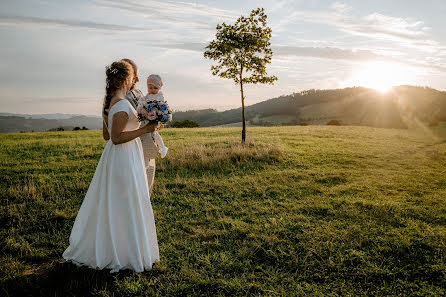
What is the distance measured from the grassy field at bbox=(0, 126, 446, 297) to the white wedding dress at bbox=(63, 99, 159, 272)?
26cm

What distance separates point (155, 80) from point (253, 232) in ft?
13.6

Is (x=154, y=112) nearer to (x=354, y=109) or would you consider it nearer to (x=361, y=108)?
(x=361, y=108)

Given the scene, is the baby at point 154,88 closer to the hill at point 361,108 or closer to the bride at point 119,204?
the bride at point 119,204

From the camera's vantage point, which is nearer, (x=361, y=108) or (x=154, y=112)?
(x=154, y=112)

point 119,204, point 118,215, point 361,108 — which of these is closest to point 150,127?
point 119,204

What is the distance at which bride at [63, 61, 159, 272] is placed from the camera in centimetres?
437

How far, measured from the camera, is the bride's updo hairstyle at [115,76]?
14.2 feet

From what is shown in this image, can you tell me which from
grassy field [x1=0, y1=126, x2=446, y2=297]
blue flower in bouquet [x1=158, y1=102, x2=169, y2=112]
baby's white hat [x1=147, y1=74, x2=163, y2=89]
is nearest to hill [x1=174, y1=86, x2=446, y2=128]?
grassy field [x1=0, y1=126, x2=446, y2=297]

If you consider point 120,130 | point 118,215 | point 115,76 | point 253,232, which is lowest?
point 253,232

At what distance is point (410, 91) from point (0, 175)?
344 feet

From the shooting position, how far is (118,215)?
14.5 feet

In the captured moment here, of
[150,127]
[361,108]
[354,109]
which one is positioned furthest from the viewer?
[354,109]

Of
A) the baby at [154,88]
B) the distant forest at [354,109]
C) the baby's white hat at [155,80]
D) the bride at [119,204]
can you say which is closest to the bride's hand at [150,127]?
the bride at [119,204]

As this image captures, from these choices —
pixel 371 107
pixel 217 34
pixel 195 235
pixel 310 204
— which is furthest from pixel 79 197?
pixel 371 107
